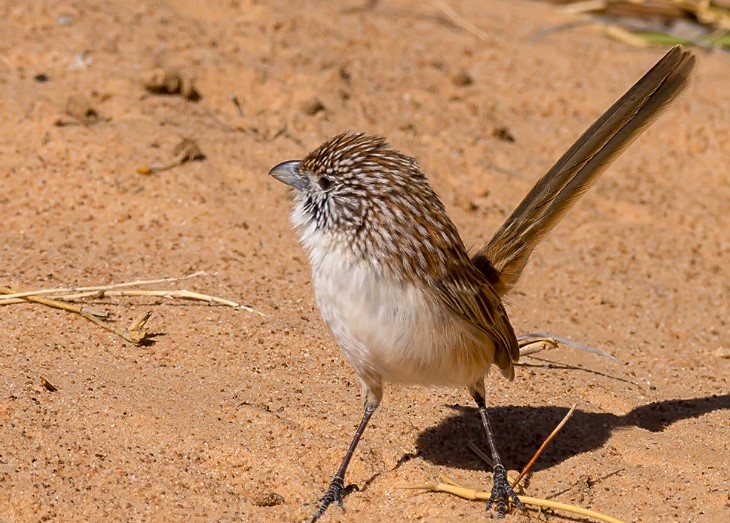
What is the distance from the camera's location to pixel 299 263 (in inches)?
260

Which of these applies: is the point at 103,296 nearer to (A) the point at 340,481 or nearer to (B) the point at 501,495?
(A) the point at 340,481

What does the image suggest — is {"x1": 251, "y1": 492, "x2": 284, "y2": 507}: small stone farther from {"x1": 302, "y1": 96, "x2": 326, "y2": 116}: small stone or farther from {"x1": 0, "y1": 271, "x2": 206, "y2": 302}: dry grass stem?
{"x1": 302, "y1": 96, "x2": 326, "y2": 116}: small stone

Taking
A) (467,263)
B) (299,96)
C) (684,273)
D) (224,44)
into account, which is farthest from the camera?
(224,44)

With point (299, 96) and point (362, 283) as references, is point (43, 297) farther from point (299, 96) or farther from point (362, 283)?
point (299, 96)

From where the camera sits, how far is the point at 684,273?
7402 mm

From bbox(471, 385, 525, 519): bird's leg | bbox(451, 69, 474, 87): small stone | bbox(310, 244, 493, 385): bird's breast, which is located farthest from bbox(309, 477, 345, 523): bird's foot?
bbox(451, 69, 474, 87): small stone

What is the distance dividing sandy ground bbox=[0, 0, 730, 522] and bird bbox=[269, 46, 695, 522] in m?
0.49

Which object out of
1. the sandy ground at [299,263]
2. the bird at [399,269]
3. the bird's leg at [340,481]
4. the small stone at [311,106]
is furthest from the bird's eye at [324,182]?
the small stone at [311,106]

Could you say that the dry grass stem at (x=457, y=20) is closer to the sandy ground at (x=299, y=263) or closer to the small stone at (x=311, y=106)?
the sandy ground at (x=299, y=263)

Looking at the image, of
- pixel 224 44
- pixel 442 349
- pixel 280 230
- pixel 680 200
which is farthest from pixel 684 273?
pixel 224 44

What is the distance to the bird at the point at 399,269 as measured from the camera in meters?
4.31

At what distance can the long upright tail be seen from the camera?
5133 mm

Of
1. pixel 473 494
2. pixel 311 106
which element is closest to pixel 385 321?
pixel 473 494

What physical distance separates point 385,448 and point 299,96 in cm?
391
